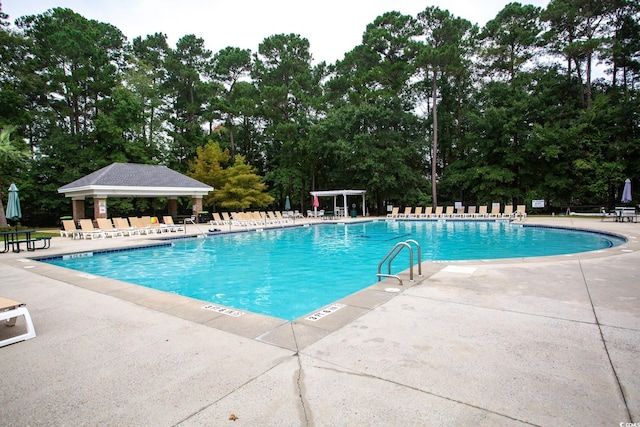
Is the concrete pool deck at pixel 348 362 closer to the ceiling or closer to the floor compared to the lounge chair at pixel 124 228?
closer to the floor

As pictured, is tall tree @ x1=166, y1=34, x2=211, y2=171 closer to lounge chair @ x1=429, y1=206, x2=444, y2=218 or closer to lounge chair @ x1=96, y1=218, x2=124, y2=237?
lounge chair @ x1=96, y1=218, x2=124, y2=237

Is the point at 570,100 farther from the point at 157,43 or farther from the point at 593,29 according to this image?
the point at 157,43

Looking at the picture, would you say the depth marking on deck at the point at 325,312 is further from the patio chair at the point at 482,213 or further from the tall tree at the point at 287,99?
the tall tree at the point at 287,99

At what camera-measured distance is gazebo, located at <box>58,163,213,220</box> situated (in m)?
16.8

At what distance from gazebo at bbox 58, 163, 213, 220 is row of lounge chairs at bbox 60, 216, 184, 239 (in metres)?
2.15

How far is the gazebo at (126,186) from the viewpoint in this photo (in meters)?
16.8

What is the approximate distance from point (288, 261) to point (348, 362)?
22.5 feet

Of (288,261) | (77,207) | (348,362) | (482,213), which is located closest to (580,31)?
(482,213)

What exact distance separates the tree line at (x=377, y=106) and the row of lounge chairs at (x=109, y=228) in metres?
8.70

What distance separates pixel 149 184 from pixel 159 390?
18727 mm

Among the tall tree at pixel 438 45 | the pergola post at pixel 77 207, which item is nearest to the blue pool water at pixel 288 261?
the pergola post at pixel 77 207

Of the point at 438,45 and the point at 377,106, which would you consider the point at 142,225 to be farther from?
→ the point at 438,45

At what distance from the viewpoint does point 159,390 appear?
7.18 feet

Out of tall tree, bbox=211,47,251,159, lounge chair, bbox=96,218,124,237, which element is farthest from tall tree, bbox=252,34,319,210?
lounge chair, bbox=96,218,124,237
